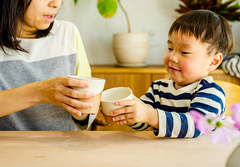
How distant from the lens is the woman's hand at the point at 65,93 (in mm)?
605

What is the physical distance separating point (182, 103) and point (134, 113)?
0.32 metres

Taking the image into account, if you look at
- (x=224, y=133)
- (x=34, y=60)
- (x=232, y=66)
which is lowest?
(x=232, y=66)

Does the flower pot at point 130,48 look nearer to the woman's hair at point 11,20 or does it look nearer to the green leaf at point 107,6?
the green leaf at point 107,6

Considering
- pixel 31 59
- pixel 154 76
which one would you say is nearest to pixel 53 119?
pixel 31 59

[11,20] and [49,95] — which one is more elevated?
[11,20]

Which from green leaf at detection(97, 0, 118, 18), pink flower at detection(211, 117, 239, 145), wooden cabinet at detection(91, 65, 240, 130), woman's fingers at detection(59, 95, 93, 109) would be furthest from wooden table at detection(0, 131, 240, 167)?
green leaf at detection(97, 0, 118, 18)

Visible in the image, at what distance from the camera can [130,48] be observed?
1.83 meters

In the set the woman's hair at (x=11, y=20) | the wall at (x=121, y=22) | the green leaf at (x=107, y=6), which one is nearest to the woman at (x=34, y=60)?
the woman's hair at (x=11, y=20)

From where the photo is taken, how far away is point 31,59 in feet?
3.32

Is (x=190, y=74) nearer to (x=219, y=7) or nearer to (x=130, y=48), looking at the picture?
(x=130, y=48)

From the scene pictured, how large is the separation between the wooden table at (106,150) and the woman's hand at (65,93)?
115 mm

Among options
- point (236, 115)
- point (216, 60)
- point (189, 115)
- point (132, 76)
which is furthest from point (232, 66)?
point (236, 115)

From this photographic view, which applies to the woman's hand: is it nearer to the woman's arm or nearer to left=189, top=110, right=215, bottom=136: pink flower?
the woman's arm

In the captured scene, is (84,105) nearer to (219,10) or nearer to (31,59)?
(31,59)
